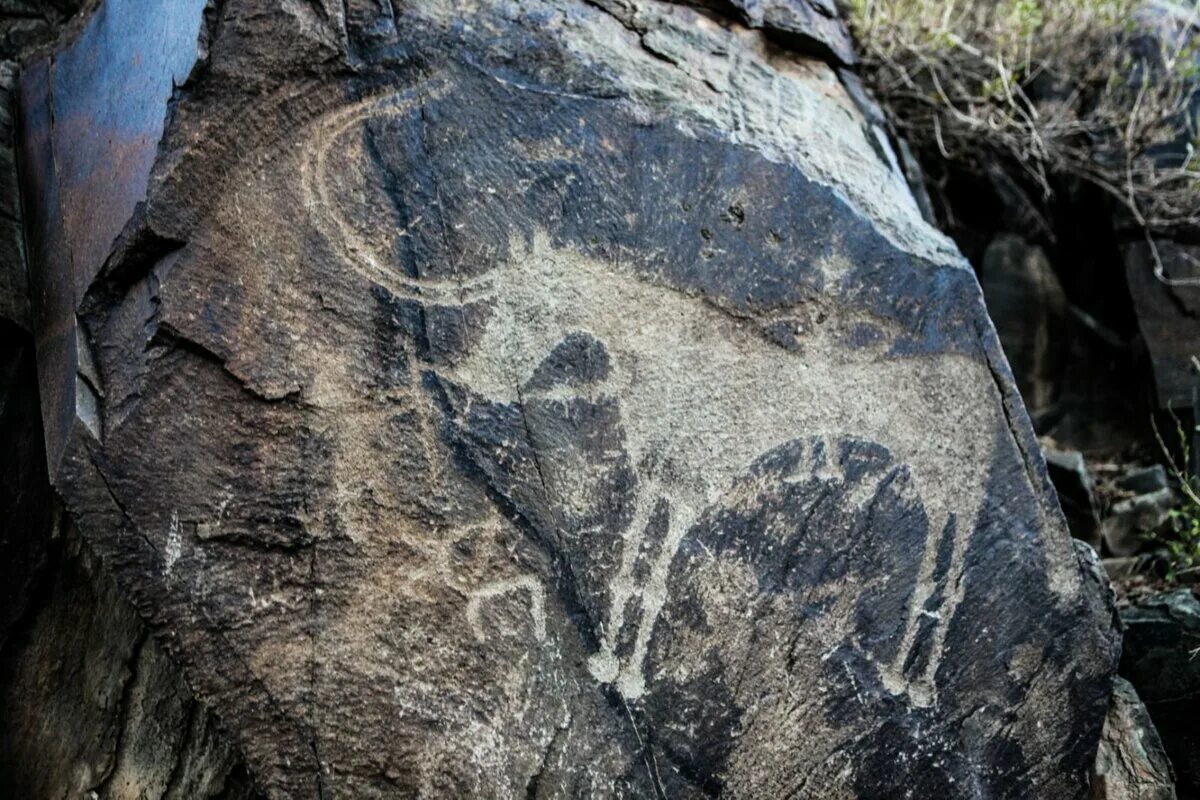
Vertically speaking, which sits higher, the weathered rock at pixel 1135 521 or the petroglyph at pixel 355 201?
the petroglyph at pixel 355 201

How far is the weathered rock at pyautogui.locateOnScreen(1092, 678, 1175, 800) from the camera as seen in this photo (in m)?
2.38

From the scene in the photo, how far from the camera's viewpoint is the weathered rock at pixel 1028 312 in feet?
13.4

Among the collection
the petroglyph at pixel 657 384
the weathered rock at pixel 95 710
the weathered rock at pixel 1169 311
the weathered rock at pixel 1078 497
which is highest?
the petroglyph at pixel 657 384

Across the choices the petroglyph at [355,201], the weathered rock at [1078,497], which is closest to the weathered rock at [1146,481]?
the weathered rock at [1078,497]

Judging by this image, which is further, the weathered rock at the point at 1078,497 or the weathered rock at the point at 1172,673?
the weathered rock at the point at 1078,497

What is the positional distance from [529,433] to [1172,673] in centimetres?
166

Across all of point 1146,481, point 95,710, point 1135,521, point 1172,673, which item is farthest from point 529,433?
point 1146,481

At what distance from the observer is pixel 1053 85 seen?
404 centimetres

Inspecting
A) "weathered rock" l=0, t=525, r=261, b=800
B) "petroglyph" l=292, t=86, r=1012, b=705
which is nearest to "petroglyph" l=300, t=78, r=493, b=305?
"petroglyph" l=292, t=86, r=1012, b=705

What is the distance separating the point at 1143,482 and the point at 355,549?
2574 millimetres

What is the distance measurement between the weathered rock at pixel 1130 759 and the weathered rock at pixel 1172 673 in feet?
0.75

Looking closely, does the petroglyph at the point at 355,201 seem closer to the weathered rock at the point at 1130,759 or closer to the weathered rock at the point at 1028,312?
the weathered rock at the point at 1130,759

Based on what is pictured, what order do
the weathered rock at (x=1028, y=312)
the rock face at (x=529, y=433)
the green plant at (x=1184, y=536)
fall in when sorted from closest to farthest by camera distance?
the rock face at (x=529, y=433) → the green plant at (x=1184, y=536) → the weathered rock at (x=1028, y=312)

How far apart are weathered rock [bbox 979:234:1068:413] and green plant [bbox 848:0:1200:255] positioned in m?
0.29
